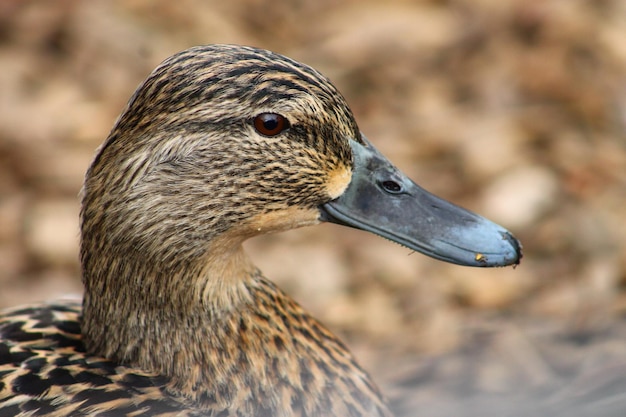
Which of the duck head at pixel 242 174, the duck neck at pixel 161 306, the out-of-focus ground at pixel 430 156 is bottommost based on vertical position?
the duck neck at pixel 161 306

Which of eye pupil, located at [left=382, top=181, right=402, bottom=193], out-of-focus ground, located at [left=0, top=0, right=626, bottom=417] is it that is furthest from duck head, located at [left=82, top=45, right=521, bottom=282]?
out-of-focus ground, located at [left=0, top=0, right=626, bottom=417]

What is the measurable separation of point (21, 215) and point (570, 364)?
259 centimetres

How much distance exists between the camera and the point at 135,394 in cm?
228

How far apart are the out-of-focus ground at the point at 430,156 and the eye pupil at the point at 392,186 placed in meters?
1.06

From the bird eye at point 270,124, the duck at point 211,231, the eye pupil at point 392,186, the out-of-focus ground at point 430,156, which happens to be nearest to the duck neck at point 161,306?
the duck at point 211,231

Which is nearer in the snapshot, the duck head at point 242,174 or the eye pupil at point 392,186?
the duck head at point 242,174

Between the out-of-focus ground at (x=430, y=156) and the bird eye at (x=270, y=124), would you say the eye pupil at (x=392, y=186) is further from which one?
the out-of-focus ground at (x=430, y=156)

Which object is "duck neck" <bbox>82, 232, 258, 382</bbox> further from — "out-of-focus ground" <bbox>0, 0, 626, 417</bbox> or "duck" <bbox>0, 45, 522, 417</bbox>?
"out-of-focus ground" <bbox>0, 0, 626, 417</bbox>

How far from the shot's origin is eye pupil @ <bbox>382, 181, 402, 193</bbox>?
2328mm

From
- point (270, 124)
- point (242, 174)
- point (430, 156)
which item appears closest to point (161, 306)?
point (242, 174)

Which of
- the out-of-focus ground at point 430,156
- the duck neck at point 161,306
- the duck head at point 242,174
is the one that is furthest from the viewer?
the out-of-focus ground at point 430,156

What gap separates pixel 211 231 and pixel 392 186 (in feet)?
1.57

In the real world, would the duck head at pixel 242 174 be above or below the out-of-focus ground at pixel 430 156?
below

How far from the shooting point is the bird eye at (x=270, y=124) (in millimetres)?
2193
